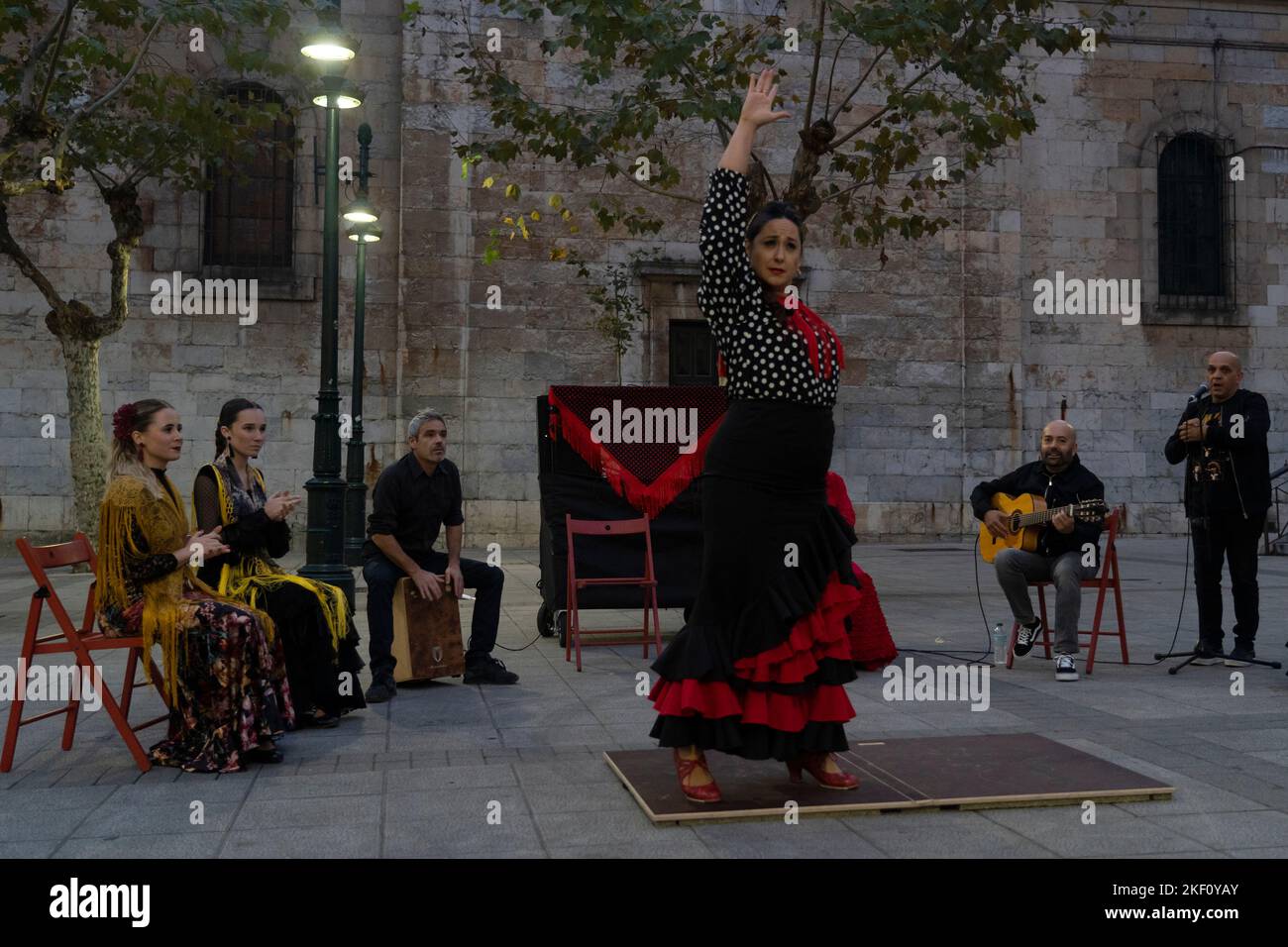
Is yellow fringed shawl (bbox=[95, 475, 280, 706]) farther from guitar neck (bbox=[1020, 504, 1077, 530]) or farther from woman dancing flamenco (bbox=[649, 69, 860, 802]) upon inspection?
guitar neck (bbox=[1020, 504, 1077, 530])

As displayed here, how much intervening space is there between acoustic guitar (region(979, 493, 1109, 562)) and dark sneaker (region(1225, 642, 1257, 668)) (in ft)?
4.84

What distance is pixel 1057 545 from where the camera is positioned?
8164mm

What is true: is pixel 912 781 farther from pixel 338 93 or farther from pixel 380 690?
pixel 338 93

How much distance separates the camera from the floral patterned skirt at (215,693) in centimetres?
544

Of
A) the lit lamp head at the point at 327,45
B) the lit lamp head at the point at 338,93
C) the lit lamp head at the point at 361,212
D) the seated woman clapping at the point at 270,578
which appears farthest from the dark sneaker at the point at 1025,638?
the lit lamp head at the point at 361,212

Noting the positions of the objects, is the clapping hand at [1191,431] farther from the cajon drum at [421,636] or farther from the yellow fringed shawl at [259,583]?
the yellow fringed shawl at [259,583]

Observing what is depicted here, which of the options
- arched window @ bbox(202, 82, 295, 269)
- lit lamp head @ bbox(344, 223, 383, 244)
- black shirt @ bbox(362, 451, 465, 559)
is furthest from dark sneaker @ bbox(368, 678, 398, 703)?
arched window @ bbox(202, 82, 295, 269)

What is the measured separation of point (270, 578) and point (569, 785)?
205cm

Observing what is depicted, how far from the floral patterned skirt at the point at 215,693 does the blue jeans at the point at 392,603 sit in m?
1.72

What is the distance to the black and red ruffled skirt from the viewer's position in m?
4.51
